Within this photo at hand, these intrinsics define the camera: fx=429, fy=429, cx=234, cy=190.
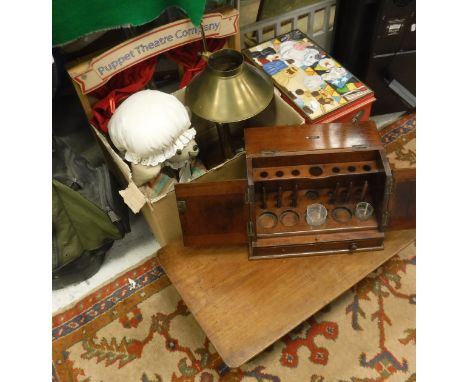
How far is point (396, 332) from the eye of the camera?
1386mm

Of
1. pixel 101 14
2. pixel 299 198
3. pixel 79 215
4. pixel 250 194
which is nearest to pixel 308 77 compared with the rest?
pixel 299 198

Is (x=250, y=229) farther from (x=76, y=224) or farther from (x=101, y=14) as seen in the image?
(x=101, y=14)

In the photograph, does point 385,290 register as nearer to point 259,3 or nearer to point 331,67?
point 331,67

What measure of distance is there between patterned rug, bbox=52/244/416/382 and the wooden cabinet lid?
0.55 meters

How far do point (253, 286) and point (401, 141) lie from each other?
1085 mm

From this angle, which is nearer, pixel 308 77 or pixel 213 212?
pixel 213 212

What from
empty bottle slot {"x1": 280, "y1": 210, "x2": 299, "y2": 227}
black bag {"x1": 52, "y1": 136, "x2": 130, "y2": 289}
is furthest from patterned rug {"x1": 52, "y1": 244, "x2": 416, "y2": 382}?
empty bottle slot {"x1": 280, "y1": 210, "x2": 299, "y2": 227}

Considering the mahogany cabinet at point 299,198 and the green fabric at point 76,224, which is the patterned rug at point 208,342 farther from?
the mahogany cabinet at point 299,198

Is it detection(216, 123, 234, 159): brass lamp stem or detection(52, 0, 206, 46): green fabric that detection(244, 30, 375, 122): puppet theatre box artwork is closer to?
detection(216, 123, 234, 159): brass lamp stem

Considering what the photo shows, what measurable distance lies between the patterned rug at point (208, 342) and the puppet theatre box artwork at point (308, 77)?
61 centimetres

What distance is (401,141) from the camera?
189 cm

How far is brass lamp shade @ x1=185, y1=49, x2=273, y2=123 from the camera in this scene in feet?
3.89

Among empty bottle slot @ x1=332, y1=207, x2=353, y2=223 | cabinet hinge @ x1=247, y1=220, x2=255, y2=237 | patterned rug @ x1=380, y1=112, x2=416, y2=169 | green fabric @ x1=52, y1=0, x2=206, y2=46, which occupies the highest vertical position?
green fabric @ x1=52, y1=0, x2=206, y2=46

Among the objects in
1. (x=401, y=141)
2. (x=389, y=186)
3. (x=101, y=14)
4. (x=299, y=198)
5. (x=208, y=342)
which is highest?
(x=101, y=14)
